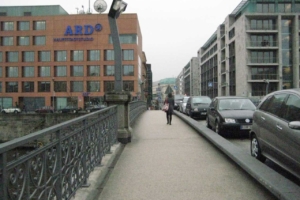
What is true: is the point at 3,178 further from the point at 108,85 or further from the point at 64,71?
the point at 64,71

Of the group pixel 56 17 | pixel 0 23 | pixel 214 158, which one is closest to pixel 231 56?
pixel 56 17

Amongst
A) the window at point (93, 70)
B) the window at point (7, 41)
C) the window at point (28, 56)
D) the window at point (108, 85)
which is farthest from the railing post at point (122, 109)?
the window at point (7, 41)

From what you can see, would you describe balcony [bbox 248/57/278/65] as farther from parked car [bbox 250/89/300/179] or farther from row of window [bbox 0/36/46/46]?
parked car [bbox 250/89/300/179]

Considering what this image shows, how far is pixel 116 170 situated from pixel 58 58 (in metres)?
57.9

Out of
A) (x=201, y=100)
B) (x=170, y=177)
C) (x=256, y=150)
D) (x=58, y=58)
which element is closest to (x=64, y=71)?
(x=58, y=58)

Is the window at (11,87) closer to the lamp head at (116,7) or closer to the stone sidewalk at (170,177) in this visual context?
the lamp head at (116,7)

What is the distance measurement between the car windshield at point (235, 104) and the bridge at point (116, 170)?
3982 millimetres

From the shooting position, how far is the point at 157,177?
5332 mm

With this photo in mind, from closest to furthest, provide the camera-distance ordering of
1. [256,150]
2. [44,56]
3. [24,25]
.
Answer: [256,150] → [44,56] → [24,25]

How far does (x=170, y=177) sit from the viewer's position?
5.32m

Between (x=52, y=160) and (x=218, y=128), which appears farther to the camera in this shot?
(x=218, y=128)

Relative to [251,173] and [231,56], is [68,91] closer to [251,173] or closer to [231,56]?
[231,56]

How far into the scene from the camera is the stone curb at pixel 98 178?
400 cm

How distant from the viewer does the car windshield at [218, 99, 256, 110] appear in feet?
38.3
